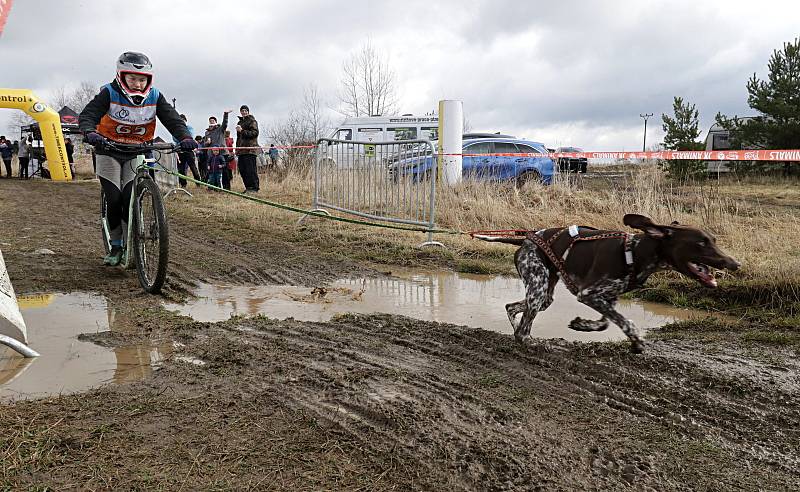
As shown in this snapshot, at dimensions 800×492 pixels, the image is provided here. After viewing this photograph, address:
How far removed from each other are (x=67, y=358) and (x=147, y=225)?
7.54 feet

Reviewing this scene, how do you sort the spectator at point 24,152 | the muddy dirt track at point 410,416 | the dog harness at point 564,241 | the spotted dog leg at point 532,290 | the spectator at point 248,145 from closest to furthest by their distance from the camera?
the muddy dirt track at point 410,416, the dog harness at point 564,241, the spotted dog leg at point 532,290, the spectator at point 248,145, the spectator at point 24,152

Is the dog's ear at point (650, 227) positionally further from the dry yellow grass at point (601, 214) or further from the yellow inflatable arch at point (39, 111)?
the yellow inflatable arch at point (39, 111)

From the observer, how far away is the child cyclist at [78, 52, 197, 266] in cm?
634

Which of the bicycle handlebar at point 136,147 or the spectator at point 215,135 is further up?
the spectator at point 215,135

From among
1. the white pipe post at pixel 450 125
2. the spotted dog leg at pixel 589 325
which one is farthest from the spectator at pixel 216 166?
the spotted dog leg at pixel 589 325

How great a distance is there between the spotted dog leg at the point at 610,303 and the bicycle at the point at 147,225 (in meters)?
3.63

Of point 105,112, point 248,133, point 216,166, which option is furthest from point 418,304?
point 216,166

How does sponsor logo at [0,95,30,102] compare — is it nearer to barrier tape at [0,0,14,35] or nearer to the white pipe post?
the white pipe post

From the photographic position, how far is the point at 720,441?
3197mm

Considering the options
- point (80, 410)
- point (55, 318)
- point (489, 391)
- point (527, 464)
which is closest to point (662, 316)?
point (489, 391)

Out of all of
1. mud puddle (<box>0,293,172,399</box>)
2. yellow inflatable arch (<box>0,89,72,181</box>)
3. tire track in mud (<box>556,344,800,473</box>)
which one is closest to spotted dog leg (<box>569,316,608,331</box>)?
tire track in mud (<box>556,344,800,473</box>)

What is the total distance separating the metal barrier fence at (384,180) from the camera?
399 inches

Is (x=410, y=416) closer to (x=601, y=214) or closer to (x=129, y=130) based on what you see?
(x=129, y=130)

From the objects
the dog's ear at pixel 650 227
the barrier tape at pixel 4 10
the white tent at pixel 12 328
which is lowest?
the white tent at pixel 12 328
